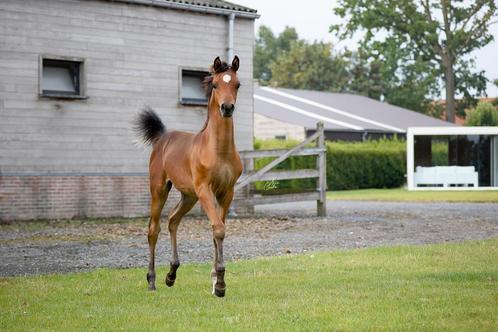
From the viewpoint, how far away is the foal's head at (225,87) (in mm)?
8953

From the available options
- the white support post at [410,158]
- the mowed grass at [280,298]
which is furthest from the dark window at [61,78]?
the white support post at [410,158]

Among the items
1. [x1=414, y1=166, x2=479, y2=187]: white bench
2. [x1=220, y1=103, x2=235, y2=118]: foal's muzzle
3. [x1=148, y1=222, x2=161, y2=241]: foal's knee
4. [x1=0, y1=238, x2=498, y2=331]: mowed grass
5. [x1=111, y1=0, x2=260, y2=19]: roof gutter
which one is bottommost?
[x1=0, y1=238, x2=498, y2=331]: mowed grass

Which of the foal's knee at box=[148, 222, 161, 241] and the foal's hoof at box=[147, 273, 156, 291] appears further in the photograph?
the foal's knee at box=[148, 222, 161, 241]

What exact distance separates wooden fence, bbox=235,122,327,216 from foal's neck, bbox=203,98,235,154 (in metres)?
11.5

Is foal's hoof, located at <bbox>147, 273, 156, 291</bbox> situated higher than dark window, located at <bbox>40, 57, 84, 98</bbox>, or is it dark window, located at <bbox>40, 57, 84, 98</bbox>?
dark window, located at <bbox>40, 57, 84, 98</bbox>

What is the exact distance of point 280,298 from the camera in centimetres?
883

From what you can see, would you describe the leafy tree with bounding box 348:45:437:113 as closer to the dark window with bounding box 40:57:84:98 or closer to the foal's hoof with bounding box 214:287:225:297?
the dark window with bounding box 40:57:84:98

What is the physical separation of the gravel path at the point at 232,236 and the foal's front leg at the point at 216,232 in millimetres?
3000

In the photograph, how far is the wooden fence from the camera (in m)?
21.6

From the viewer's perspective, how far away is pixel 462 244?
14.1m

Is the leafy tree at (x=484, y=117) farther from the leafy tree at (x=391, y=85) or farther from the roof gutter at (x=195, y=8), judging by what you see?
the roof gutter at (x=195, y=8)

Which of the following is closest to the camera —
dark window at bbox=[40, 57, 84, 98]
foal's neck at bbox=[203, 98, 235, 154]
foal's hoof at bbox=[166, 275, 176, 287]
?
foal's neck at bbox=[203, 98, 235, 154]

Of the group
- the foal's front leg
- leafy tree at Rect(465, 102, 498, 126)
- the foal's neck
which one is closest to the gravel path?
the foal's front leg

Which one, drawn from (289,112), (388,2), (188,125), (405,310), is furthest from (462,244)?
(388,2)
